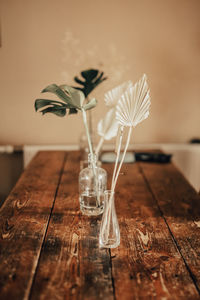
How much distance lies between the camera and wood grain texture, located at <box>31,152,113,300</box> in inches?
30.6

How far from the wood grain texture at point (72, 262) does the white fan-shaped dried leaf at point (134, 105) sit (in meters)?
0.42

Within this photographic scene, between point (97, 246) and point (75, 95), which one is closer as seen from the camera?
point (97, 246)

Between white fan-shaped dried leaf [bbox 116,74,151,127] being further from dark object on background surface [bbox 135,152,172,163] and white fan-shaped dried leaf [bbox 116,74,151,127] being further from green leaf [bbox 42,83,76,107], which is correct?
dark object on background surface [bbox 135,152,172,163]

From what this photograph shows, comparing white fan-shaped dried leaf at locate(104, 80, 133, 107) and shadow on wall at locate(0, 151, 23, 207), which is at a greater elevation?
white fan-shaped dried leaf at locate(104, 80, 133, 107)

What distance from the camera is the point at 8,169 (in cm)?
291

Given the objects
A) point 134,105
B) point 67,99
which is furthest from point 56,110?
point 134,105

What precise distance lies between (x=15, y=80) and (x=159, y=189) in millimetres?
1730

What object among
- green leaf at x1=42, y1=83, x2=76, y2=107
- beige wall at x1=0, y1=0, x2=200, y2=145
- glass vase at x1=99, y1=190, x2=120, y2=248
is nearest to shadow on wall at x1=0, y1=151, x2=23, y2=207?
beige wall at x1=0, y1=0, x2=200, y2=145

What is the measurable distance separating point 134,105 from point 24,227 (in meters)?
0.59

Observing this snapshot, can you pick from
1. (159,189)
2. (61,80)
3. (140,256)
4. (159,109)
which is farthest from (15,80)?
(140,256)

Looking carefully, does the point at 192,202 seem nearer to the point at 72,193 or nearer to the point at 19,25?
the point at 72,193

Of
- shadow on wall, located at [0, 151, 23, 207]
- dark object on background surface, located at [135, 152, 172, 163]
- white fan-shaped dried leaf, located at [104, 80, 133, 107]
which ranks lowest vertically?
shadow on wall, located at [0, 151, 23, 207]

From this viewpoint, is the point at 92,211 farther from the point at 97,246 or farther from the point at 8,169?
the point at 8,169

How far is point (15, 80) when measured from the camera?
8.89 ft
